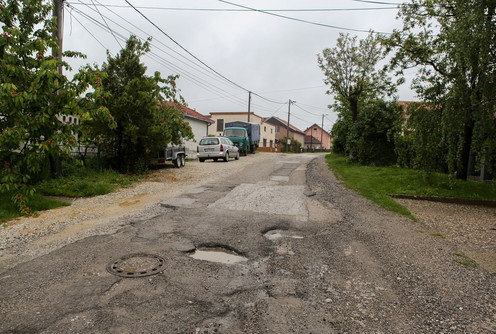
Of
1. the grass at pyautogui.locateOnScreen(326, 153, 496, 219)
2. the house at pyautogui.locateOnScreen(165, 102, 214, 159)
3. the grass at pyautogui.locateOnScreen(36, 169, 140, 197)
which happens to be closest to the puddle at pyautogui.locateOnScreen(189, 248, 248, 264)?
the grass at pyautogui.locateOnScreen(326, 153, 496, 219)

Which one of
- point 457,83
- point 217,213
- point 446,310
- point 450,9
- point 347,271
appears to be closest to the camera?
point 446,310

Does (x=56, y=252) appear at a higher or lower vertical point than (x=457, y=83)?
lower

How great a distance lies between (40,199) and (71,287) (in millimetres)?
5321

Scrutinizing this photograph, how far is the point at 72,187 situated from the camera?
368 inches

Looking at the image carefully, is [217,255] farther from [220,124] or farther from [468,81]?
[220,124]

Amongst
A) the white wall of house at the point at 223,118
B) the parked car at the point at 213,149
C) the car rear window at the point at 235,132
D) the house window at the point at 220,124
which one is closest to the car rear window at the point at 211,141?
the parked car at the point at 213,149

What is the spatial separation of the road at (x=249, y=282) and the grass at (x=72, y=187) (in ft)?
8.31

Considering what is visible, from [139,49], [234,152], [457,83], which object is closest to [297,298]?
[457,83]

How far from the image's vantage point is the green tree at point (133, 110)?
11.4m

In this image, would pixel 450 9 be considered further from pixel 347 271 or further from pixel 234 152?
pixel 234 152

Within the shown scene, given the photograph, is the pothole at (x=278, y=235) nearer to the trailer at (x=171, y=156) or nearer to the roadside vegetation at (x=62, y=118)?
the roadside vegetation at (x=62, y=118)

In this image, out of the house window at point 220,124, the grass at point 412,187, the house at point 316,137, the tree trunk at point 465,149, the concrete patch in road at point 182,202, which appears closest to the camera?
the concrete patch in road at point 182,202

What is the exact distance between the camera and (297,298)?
3.41m

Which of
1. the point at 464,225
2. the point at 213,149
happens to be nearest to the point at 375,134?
the point at 213,149
